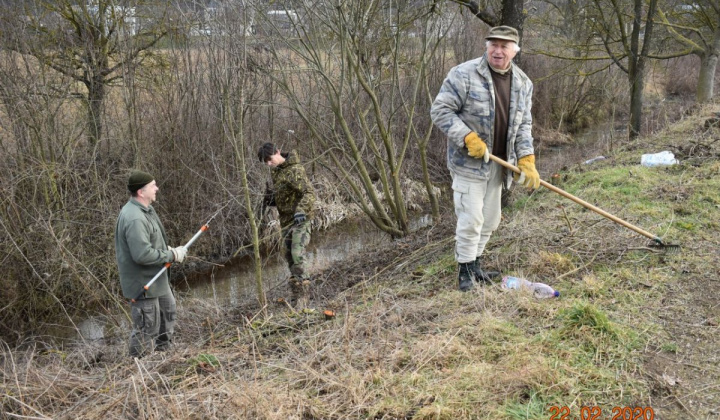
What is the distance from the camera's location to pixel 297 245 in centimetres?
585

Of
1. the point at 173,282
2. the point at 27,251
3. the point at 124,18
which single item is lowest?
the point at 173,282

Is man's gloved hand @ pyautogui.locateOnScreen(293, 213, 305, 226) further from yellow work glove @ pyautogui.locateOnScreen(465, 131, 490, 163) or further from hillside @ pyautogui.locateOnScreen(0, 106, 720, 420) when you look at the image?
yellow work glove @ pyautogui.locateOnScreen(465, 131, 490, 163)

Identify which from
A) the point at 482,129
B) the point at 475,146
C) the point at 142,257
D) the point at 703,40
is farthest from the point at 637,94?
the point at 142,257

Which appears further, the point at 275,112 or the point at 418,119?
the point at 418,119

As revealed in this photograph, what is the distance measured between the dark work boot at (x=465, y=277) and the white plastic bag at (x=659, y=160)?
430cm

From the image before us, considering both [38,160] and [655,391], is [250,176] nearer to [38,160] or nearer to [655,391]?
[38,160]

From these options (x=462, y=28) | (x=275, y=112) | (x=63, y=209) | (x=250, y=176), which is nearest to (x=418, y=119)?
(x=462, y=28)

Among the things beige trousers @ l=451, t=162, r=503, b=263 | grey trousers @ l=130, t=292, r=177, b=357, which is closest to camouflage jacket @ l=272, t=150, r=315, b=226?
grey trousers @ l=130, t=292, r=177, b=357

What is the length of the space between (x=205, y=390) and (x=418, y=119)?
9533 mm

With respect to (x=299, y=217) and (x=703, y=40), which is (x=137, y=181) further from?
(x=703, y=40)

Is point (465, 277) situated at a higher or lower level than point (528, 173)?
lower

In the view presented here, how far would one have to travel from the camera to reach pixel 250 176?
8938 mm

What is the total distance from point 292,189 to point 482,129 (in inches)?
97.1

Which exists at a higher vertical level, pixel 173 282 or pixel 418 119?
pixel 418 119
